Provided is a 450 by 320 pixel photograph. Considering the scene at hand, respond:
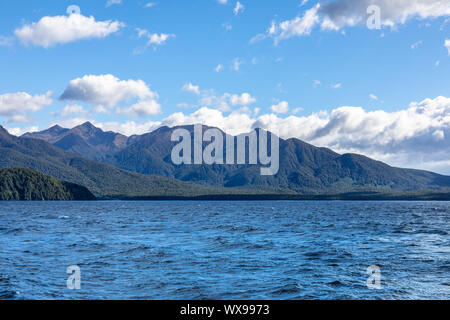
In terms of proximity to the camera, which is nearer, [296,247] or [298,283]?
[298,283]

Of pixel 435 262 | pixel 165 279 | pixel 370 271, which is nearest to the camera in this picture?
pixel 165 279

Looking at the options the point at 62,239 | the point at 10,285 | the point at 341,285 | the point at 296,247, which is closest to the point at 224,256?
the point at 296,247

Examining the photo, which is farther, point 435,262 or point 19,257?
point 19,257

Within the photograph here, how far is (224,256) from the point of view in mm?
40844

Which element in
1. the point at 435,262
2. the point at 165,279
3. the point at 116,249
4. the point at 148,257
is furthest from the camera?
the point at 116,249

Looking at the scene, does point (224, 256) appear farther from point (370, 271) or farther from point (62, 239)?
point (62, 239)
